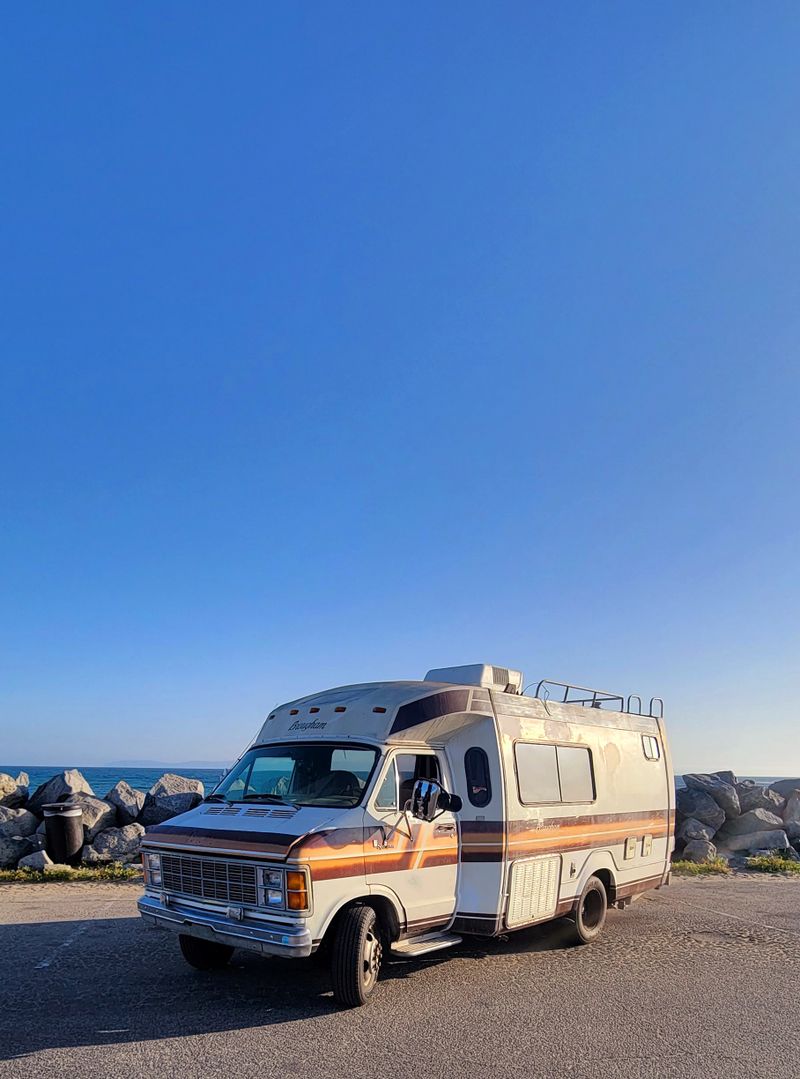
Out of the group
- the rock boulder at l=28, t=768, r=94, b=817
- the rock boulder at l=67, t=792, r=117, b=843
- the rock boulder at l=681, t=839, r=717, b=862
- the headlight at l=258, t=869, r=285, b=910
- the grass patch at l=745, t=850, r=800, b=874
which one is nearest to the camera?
the headlight at l=258, t=869, r=285, b=910

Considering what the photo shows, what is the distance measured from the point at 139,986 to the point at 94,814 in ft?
30.7

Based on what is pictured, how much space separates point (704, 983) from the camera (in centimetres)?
832

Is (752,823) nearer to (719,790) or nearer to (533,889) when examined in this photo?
(719,790)

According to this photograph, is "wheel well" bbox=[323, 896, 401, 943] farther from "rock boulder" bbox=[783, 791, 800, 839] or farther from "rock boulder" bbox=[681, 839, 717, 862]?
"rock boulder" bbox=[783, 791, 800, 839]

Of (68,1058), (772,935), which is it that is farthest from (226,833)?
(772,935)

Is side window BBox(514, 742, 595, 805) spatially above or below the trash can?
above

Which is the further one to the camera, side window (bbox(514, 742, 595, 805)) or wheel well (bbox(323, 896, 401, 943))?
side window (bbox(514, 742, 595, 805))

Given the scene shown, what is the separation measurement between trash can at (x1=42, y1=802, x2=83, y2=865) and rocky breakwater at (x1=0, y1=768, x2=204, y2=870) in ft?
0.60

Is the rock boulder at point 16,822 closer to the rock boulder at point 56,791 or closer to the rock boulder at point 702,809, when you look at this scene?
the rock boulder at point 56,791

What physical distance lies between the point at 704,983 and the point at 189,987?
5.08 meters

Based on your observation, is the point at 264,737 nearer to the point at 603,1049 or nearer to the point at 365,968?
the point at 365,968

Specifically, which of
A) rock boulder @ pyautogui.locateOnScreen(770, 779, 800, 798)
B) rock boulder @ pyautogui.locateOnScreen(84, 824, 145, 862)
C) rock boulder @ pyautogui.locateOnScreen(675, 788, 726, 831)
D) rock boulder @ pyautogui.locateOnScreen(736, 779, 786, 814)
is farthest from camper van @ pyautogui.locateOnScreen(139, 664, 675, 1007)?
rock boulder @ pyautogui.locateOnScreen(770, 779, 800, 798)

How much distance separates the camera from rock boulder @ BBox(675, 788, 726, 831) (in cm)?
2038

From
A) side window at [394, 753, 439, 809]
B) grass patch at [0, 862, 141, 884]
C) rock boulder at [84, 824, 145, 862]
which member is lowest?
grass patch at [0, 862, 141, 884]
